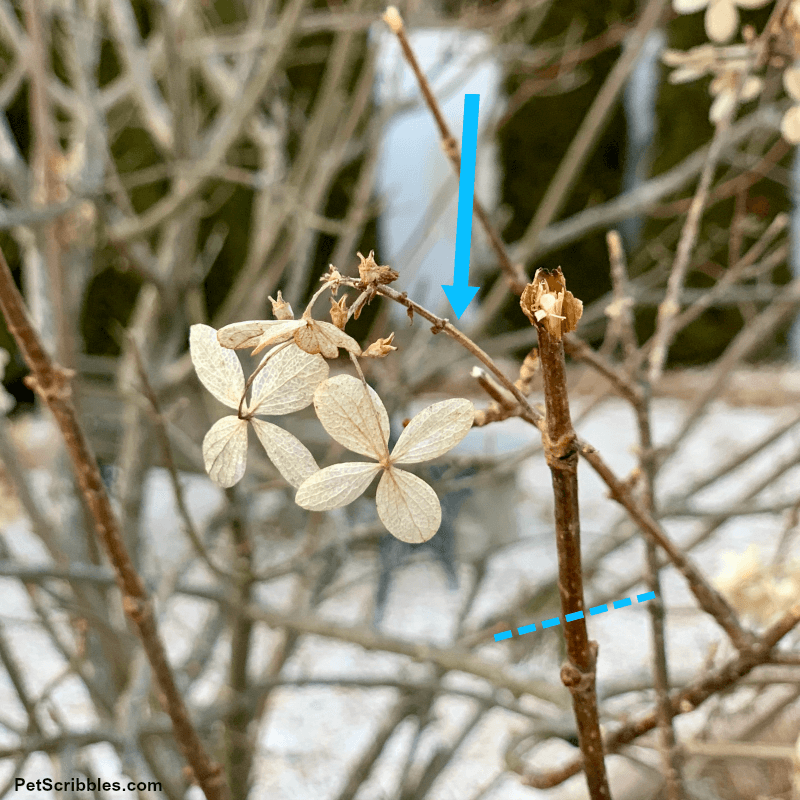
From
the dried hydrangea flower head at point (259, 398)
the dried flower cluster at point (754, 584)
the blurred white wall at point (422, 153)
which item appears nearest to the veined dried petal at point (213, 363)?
the dried hydrangea flower head at point (259, 398)

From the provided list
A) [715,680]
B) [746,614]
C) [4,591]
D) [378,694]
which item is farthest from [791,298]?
[4,591]

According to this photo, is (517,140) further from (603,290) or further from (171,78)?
(171,78)

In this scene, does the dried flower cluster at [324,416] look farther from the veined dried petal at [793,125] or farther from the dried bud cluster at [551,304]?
the veined dried petal at [793,125]

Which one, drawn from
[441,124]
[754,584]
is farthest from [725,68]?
[754,584]

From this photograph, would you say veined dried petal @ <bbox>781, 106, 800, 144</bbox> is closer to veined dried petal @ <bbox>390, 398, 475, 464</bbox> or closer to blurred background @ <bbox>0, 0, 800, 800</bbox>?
blurred background @ <bbox>0, 0, 800, 800</bbox>

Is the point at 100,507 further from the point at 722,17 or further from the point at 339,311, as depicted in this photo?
the point at 722,17
